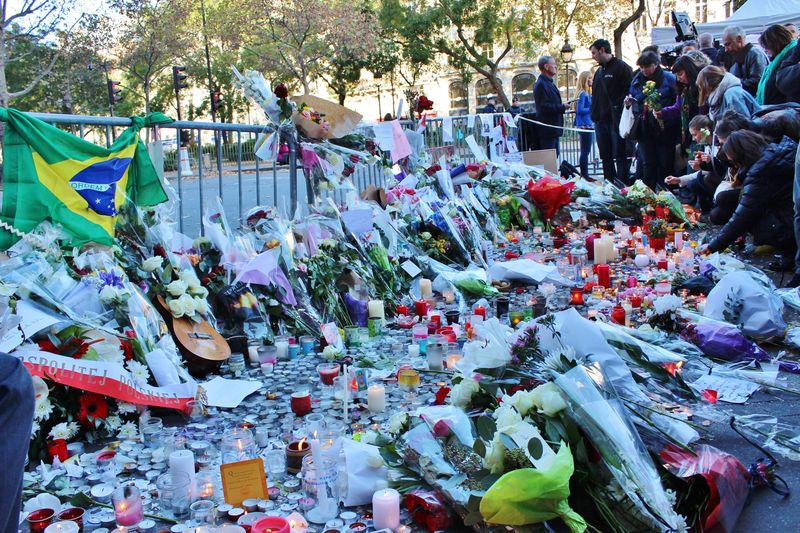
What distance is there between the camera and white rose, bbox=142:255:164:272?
4355 mm

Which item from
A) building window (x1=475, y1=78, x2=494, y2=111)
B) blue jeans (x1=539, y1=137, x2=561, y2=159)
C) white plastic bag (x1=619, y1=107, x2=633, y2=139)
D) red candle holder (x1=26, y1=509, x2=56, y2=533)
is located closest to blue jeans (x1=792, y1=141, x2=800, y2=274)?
white plastic bag (x1=619, y1=107, x2=633, y2=139)

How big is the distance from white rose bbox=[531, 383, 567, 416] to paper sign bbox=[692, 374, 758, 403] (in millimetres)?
1351

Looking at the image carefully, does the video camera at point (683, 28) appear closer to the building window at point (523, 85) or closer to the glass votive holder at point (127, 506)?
the glass votive holder at point (127, 506)

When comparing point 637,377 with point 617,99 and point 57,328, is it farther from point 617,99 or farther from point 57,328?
point 617,99

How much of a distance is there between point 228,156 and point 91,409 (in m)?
6.89

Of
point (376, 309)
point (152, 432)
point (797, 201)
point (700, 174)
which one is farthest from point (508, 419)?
point (700, 174)

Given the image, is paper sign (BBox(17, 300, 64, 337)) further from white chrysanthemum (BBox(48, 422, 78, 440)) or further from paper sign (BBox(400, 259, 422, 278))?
paper sign (BBox(400, 259, 422, 278))

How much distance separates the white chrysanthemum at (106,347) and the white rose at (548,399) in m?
2.14

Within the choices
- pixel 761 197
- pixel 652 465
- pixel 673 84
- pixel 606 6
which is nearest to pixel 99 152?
pixel 652 465

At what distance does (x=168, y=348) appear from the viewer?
→ 4.07 meters

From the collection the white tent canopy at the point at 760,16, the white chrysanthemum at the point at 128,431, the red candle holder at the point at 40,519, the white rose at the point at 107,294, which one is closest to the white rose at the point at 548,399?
the red candle holder at the point at 40,519

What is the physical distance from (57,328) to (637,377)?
2763 mm

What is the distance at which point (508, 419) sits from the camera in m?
2.50

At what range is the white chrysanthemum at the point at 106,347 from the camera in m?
A: 3.60
